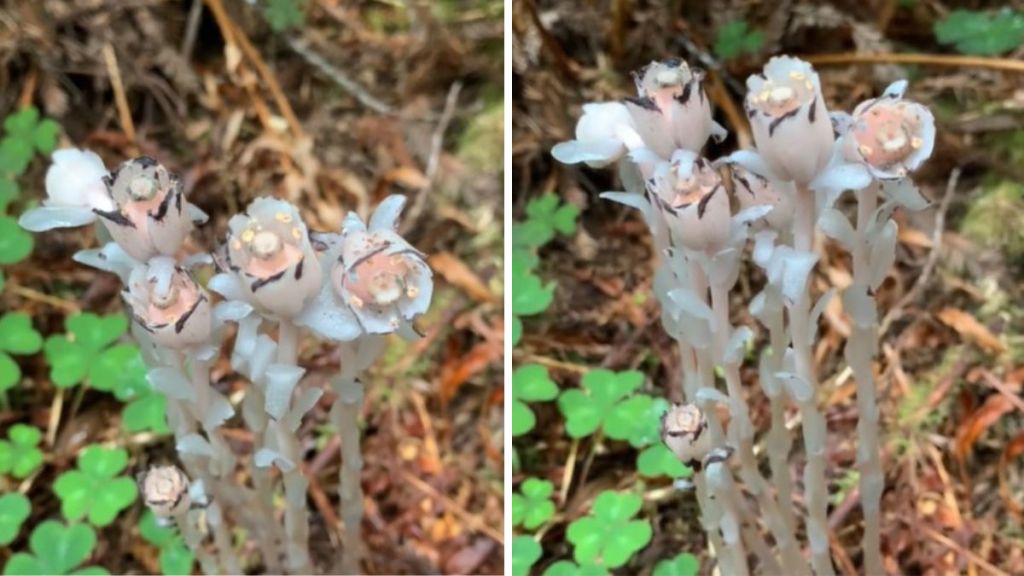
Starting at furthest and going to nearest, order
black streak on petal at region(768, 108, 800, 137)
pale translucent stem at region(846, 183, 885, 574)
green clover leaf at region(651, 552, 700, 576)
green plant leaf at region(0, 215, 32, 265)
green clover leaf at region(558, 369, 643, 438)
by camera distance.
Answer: green plant leaf at region(0, 215, 32, 265) < green clover leaf at region(558, 369, 643, 438) < green clover leaf at region(651, 552, 700, 576) < pale translucent stem at region(846, 183, 885, 574) < black streak on petal at region(768, 108, 800, 137)

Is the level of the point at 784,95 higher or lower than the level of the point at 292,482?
higher

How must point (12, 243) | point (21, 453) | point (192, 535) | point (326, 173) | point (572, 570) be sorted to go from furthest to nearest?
1. point (326, 173)
2. point (12, 243)
3. point (21, 453)
4. point (572, 570)
5. point (192, 535)

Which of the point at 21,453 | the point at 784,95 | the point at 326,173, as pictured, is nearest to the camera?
the point at 784,95

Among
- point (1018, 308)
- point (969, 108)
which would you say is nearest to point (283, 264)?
point (1018, 308)

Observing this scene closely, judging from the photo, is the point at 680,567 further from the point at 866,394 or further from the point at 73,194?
the point at 73,194

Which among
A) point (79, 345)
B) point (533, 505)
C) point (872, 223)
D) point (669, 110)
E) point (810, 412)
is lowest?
point (533, 505)

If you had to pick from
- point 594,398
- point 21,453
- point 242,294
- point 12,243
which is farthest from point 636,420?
point 12,243

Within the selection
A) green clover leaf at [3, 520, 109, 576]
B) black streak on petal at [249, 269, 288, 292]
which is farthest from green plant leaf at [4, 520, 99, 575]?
black streak on petal at [249, 269, 288, 292]

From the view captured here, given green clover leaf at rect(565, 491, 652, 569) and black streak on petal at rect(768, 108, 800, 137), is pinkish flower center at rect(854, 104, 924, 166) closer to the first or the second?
black streak on petal at rect(768, 108, 800, 137)
